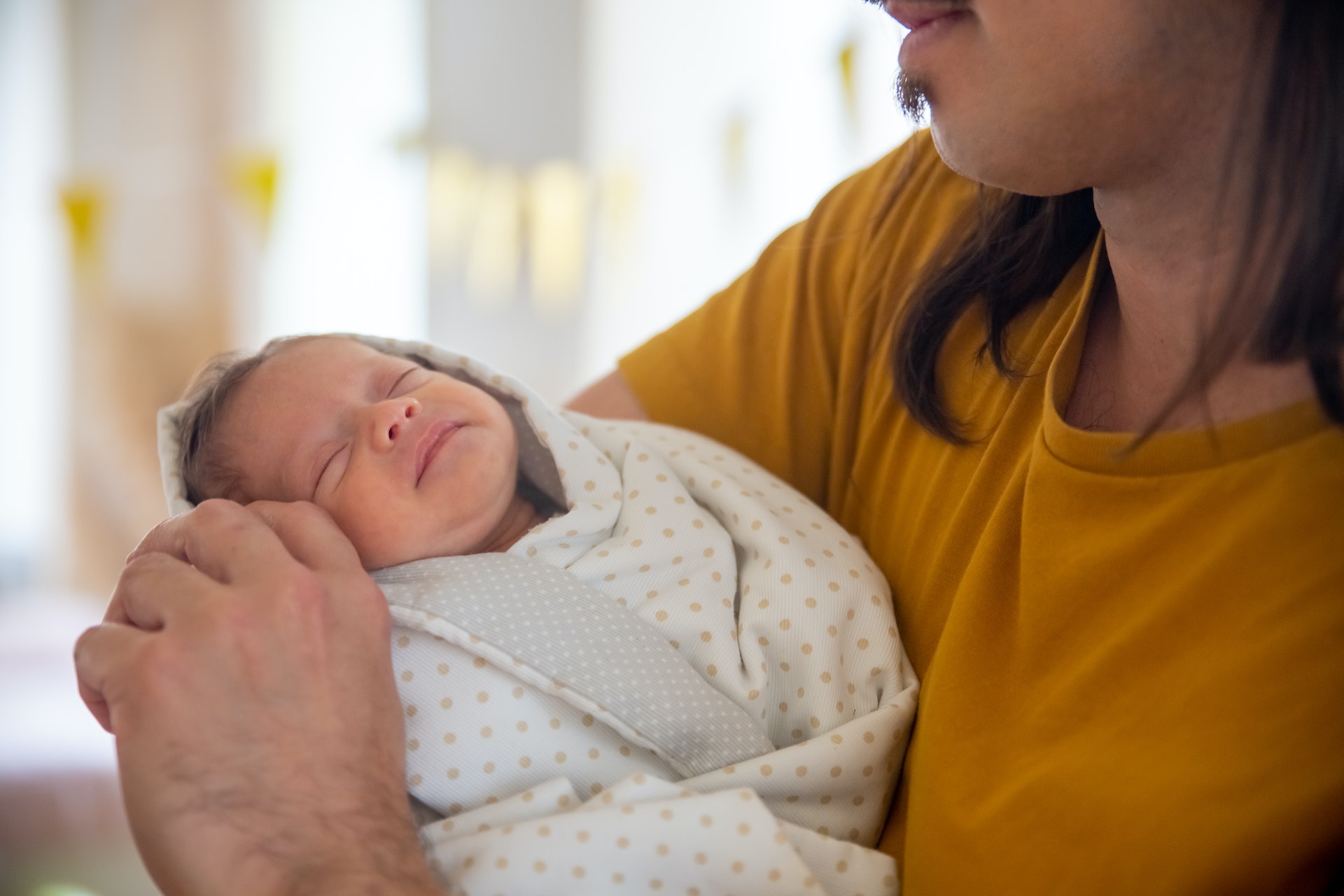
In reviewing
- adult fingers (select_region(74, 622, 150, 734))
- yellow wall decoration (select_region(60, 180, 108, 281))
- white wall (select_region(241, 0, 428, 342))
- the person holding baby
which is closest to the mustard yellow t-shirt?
the person holding baby

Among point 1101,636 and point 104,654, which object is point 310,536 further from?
point 1101,636

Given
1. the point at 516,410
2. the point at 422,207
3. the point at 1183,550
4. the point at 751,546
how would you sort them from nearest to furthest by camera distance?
the point at 1183,550
the point at 751,546
the point at 516,410
the point at 422,207

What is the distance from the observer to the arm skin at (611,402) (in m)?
1.35

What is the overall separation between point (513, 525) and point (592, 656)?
0.30m

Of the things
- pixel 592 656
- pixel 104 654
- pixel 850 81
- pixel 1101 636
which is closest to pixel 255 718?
pixel 104 654

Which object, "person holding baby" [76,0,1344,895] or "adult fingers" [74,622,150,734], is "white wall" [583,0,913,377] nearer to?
"person holding baby" [76,0,1344,895]

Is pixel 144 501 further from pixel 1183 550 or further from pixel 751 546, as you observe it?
pixel 1183 550

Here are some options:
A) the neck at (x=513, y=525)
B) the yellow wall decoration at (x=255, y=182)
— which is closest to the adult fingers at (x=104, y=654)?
the neck at (x=513, y=525)

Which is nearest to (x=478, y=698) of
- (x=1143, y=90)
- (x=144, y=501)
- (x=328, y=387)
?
(x=328, y=387)

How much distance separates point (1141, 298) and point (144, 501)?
10.3 feet

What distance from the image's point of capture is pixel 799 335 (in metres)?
1.21

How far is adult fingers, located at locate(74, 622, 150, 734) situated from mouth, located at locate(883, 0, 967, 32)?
77 centimetres

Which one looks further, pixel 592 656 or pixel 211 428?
pixel 211 428

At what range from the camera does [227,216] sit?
11.3ft
